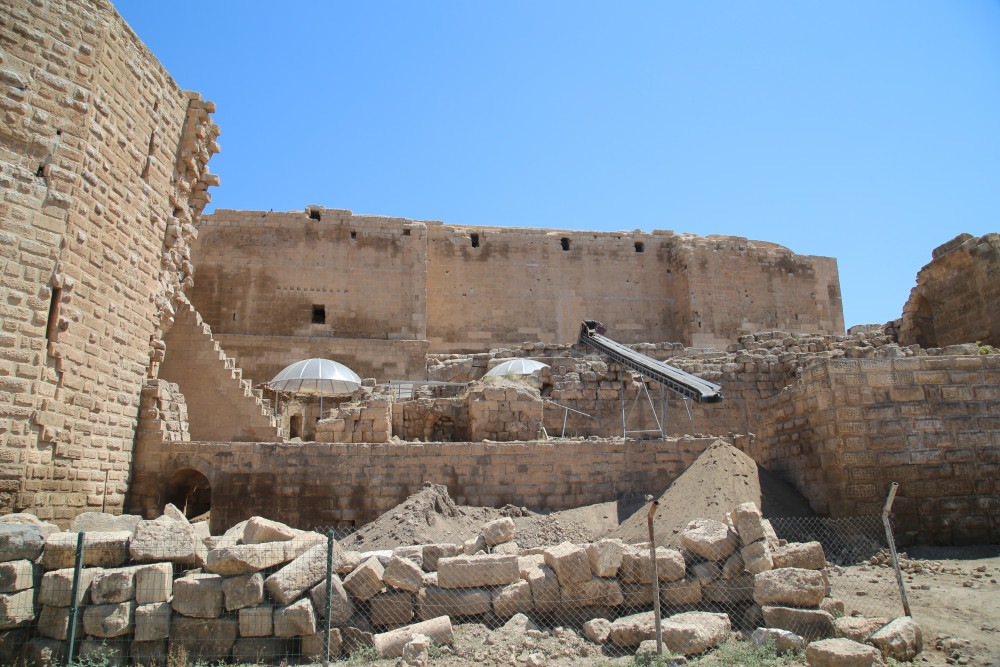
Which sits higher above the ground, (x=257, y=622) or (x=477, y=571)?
(x=477, y=571)

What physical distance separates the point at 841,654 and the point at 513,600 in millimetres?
2677

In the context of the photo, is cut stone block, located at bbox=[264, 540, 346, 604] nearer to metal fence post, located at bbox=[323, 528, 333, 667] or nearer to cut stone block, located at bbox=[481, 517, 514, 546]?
metal fence post, located at bbox=[323, 528, 333, 667]

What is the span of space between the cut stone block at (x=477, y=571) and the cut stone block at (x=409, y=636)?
1.15 ft

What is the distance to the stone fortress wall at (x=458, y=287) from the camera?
21031 millimetres

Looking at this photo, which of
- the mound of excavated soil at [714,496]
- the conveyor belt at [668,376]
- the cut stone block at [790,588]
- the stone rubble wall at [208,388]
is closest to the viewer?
the cut stone block at [790,588]

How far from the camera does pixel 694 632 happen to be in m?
5.43

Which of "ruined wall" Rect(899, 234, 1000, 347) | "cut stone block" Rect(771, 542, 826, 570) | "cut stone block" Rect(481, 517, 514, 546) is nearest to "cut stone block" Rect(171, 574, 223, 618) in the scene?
"cut stone block" Rect(481, 517, 514, 546)

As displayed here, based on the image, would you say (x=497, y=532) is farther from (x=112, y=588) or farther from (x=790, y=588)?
(x=112, y=588)

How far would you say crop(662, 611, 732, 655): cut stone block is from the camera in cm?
540

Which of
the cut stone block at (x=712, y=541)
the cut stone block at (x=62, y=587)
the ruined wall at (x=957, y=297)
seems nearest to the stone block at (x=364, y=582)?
the cut stone block at (x=62, y=587)

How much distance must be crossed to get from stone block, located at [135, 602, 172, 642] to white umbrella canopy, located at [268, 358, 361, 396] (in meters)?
9.41

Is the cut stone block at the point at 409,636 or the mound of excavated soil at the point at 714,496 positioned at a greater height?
the mound of excavated soil at the point at 714,496

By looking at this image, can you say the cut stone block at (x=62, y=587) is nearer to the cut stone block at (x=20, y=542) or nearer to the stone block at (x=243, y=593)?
the cut stone block at (x=20, y=542)

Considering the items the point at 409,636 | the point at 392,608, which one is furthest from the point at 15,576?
the point at 409,636
